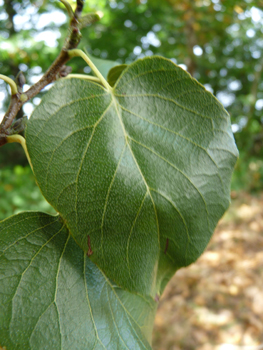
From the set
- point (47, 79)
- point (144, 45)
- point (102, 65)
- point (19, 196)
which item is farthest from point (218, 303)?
point (144, 45)

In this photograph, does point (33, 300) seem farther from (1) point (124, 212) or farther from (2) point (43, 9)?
(2) point (43, 9)

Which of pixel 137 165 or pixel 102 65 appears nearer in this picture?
pixel 137 165

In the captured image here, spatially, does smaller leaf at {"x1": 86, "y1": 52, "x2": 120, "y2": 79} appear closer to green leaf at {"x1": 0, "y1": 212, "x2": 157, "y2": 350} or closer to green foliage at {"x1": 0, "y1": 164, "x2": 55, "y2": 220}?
green leaf at {"x1": 0, "y1": 212, "x2": 157, "y2": 350}

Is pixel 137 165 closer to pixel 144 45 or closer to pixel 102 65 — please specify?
pixel 102 65

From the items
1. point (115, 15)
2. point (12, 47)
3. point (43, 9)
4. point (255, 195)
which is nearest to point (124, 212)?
point (12, 47)

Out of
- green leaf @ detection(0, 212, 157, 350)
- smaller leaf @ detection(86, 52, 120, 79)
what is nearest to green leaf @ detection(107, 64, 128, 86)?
smaller leaf @ detection(86, 52, 120, 79)

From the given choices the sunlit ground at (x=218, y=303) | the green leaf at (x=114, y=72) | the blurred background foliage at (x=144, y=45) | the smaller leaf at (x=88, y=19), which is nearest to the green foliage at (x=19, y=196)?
the blurred background foliage at (x=144, y=45)
